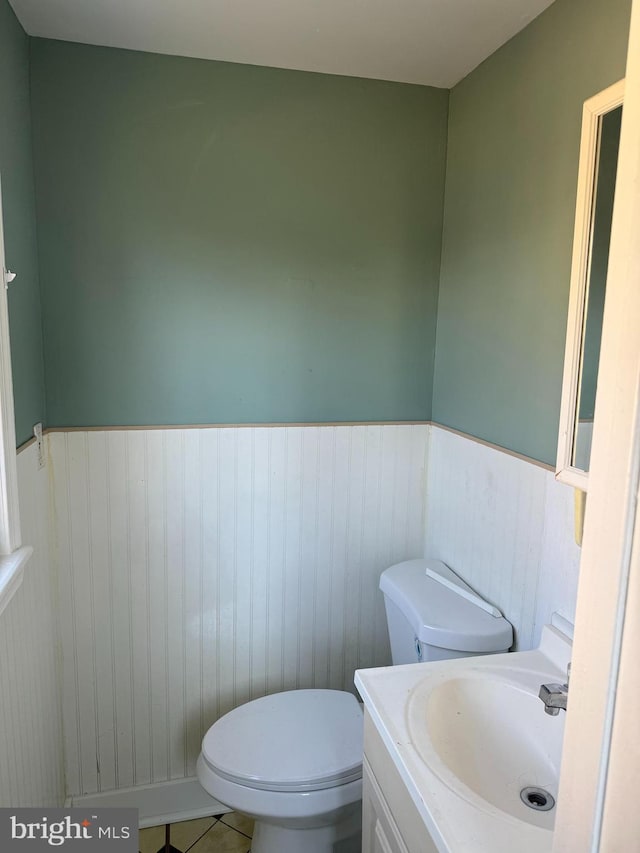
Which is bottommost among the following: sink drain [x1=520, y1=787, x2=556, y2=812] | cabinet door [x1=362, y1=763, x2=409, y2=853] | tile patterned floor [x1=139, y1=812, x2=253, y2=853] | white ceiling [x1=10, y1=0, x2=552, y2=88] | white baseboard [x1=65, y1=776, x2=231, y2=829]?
tile patterned floor [x1=139, y1=812, x2=253, y2=853]

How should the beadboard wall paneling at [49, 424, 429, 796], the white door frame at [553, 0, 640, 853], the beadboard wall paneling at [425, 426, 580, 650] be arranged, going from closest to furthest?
the white door frame at [553, 0, 640, 853], the beadboard wall paneling at [425, 426, 580, 650], the beadboard wall paneling at [49, 424, 429, 796]

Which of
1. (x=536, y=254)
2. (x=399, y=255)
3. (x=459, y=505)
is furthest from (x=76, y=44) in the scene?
(x=459, y=505)

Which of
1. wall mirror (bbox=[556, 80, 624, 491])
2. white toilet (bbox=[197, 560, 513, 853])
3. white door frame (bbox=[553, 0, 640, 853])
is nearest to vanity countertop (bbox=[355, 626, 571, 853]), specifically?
white toilet (bbox=[197, 560, 513, 853])

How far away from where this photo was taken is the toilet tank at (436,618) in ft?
4.93

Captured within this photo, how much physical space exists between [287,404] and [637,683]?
1485 millimetres

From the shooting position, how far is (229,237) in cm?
177

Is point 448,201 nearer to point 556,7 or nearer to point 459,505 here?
point 556,7

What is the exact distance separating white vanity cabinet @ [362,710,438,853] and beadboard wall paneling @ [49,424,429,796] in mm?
804

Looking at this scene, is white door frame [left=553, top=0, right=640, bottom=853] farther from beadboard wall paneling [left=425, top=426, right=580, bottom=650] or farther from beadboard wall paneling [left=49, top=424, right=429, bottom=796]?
beadboard wall paneling [left=49, top=424, right=429, bottom=796]

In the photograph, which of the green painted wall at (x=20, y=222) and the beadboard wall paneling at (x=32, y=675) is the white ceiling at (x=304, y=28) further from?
the beadboard wall paneling at (x=32, y=675)

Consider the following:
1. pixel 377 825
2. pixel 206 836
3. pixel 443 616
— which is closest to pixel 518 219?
pixel 443 616

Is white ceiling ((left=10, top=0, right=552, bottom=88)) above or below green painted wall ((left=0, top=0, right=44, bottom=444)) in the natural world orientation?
above

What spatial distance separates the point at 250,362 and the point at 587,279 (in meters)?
1.05

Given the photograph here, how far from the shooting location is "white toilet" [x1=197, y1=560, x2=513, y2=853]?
1438mm
